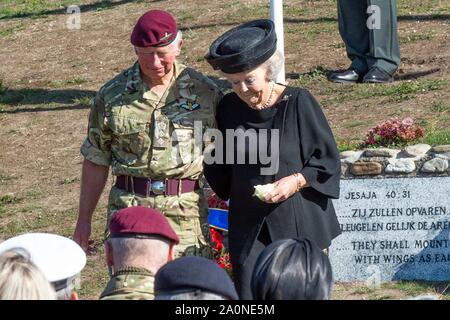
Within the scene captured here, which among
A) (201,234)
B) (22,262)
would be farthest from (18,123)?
(22,262)

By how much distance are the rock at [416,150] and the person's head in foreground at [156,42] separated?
2856mm

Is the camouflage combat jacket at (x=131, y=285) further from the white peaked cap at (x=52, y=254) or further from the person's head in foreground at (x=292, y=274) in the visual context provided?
the person's head in foreground at (x=292, y=274)

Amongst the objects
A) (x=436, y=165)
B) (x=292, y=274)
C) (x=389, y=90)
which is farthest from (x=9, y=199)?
(x=292, y=274)

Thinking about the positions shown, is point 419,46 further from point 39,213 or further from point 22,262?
point 22,262

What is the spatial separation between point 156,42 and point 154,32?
0.05 metres

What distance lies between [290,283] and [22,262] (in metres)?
0.96

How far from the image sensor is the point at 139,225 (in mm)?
4895

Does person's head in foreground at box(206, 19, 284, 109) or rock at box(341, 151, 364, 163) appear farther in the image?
rock at box(341, 151, 364, 163)

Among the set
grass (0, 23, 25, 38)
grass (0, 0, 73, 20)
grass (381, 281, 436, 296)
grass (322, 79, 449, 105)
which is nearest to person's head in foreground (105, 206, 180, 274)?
grass (381, 281, 436, 296)

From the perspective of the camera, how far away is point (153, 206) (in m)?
5.88

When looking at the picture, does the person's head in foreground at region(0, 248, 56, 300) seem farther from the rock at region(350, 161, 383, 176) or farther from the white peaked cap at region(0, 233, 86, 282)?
the rock at region(350, 161, 383, 176)

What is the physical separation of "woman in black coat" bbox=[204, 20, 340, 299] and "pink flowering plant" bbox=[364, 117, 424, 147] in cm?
287

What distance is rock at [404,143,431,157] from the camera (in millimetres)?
8227

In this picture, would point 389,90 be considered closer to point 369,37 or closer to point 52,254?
point 369,37
